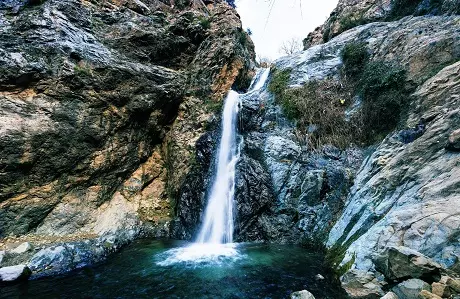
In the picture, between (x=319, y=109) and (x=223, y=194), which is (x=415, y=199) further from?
(x=319, y=109)

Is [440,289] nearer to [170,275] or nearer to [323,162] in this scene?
[170,275]

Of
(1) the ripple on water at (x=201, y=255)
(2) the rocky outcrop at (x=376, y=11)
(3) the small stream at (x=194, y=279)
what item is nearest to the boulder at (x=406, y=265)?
(3) the small stream at (x=194, y=279)

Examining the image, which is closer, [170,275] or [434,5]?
[170,275]

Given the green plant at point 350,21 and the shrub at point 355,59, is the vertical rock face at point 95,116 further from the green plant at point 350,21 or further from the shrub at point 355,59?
the green plant at point 350,21

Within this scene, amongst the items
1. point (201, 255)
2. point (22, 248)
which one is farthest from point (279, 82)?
point (22, 248)

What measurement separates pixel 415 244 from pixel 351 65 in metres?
11.9

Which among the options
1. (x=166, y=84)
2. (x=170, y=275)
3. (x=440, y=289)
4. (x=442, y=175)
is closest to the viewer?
(x=440, y=289)

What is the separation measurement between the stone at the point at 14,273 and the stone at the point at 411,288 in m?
8.37

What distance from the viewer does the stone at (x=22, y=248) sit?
7.78 meters

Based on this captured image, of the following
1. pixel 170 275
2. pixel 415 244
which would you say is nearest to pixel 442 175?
pixel 415 244

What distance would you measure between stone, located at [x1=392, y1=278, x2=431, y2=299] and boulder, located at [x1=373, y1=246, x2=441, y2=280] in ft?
0.57

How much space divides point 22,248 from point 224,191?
6815 mm

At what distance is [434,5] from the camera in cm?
1434

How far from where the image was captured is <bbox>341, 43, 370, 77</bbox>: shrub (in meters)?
14.2
